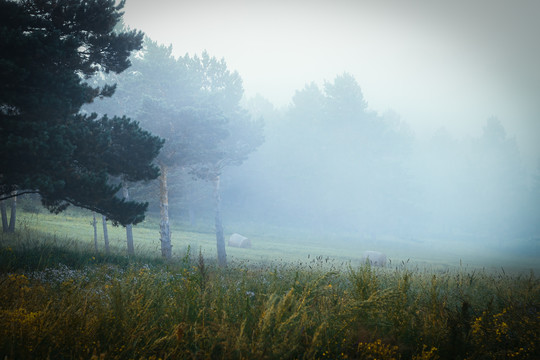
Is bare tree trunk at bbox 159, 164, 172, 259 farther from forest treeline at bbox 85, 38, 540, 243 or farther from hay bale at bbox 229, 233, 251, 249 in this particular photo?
forest treeline at bbox 85, 38, 540, 243

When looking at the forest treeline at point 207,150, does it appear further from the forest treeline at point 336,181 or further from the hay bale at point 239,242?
the hay bale at point 239,242

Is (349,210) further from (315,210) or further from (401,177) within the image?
(401,177)

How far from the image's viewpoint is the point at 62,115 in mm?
8672

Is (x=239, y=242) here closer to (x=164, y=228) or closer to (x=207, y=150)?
(x=207, y=150)

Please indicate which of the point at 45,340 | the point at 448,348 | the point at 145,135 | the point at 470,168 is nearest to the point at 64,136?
the point at 145,135

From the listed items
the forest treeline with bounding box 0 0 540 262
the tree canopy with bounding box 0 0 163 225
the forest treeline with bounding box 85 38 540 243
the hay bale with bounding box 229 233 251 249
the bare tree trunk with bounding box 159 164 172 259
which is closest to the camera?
the tree canopy with bounding box 0 0 163 225

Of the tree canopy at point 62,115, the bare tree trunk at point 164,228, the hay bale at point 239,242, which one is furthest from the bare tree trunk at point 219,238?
the tree canopy at point 62,115

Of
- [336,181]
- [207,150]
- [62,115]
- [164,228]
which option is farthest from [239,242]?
[62,115]

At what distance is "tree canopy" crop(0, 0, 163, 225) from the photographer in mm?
7707

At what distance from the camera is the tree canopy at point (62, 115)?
25.3 feet

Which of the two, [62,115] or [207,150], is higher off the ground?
[207,150]

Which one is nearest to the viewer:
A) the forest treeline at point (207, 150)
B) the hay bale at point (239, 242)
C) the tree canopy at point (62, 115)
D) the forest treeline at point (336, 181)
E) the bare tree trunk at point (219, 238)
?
the tree canopy at point (62, 115)

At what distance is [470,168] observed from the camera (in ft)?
196

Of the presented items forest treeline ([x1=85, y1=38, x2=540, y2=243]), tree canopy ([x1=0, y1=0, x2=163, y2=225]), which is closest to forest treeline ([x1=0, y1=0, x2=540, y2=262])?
tree canopy ([x1=0, y1=0, x2=163, y2=225])
